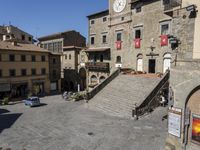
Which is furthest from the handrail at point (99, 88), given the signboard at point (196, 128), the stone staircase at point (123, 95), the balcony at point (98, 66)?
the signboard at point (196, 128)

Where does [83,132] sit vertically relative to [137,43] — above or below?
below

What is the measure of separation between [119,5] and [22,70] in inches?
799

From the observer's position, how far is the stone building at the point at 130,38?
23.6 m

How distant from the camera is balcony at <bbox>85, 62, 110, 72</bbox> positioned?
3123 cm

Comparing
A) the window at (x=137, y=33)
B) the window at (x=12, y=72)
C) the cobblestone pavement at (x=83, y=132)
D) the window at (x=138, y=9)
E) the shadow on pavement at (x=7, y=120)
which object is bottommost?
the shadow on pavement at (x=7, y=120)

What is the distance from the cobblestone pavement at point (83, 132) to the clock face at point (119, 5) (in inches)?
731

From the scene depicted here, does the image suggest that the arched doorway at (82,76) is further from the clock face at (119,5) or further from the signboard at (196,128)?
the signboard at (196,128)

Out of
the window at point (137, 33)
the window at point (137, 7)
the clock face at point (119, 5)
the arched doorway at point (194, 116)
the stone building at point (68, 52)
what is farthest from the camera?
the stone building at point (68, 52)

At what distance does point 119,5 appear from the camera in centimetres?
2906

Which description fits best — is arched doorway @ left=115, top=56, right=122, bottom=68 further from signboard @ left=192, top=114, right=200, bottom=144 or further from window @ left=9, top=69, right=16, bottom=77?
signboard @ left=192, top=114, right=200, bottom=144

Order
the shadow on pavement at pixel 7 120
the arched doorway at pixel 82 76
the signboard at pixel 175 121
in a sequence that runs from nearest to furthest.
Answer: the signboard at pixel 175 121 → the shadow on pavement at pixel 7 120 → the arched doorway at pixel 82 76

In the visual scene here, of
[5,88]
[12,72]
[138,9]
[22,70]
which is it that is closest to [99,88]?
[138,9]

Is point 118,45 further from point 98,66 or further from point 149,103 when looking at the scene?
point 149,103

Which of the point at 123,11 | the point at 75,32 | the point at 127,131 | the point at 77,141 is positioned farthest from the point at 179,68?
the point at 75,32
